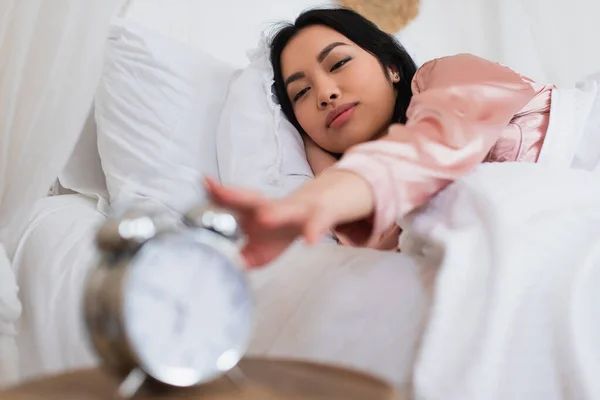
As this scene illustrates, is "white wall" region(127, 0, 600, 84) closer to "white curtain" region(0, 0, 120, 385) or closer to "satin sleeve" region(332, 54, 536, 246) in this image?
"white curtain" region(0, 0, 120, 385)

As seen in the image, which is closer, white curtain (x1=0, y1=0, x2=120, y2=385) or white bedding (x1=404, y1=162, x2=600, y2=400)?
white bedding (x1=404, y1=162, x2=600, y2=400)

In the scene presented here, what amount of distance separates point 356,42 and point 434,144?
0.58 metres

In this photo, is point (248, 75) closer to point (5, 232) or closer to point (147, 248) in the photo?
point (5, 232)

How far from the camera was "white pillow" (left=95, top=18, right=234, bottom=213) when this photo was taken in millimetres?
1172

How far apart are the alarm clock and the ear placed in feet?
2.63

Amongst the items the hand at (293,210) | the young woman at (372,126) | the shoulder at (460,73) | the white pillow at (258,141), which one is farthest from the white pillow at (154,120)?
the hand at (293,210)

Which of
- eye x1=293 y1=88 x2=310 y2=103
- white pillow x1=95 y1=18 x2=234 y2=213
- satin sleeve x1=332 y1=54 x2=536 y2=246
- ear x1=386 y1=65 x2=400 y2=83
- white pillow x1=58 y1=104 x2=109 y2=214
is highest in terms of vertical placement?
satin sleeve x1=332 y1=54 x2=536 y2=246

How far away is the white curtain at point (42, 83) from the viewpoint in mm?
855

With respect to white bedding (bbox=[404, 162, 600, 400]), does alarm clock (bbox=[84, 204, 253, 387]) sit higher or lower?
lower

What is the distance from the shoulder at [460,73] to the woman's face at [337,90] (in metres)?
0.11

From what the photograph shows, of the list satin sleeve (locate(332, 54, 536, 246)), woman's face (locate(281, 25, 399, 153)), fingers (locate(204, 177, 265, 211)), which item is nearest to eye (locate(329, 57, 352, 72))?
woman's face (locate(281, 25, 399, 153))

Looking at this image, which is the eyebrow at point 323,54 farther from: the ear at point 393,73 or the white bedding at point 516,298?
the white bedding at point 516,298

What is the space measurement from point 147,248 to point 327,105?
714mm

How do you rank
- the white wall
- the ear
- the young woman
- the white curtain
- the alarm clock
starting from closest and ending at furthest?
1. the alarm clock
2. the young woman
3. the white curtain
4. the ear
5. the white wall
